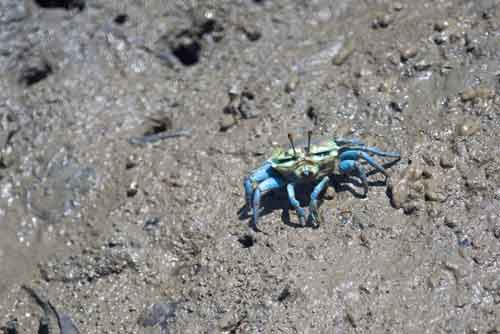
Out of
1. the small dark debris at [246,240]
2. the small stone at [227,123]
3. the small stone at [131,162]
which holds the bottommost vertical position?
the small stone at [131,162]

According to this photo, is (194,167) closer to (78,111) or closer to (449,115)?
(78,111)

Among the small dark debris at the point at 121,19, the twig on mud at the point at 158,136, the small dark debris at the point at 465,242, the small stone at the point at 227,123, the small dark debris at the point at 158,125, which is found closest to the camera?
the small dark debris at the point at 465,242

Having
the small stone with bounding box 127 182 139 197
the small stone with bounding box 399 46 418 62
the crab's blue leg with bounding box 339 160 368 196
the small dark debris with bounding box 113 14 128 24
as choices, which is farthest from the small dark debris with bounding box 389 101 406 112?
the small dark debris with bounding box 113 14 128 24

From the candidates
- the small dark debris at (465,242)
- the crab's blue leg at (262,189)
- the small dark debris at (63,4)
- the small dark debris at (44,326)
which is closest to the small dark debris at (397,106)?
the crab's blue leg at (262,189)

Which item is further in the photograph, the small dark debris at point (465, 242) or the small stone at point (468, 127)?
the small stone at point (468, 127)

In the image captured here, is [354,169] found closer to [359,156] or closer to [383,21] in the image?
[359,156]

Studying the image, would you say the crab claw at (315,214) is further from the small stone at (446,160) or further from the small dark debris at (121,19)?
the small dark debris at (121,19)


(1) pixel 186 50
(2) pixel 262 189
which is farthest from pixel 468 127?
(1) pixel 186 50

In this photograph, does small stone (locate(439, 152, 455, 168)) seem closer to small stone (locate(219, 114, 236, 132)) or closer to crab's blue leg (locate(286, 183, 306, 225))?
crab's blue leg (locate(286, 183, 306, 225))
